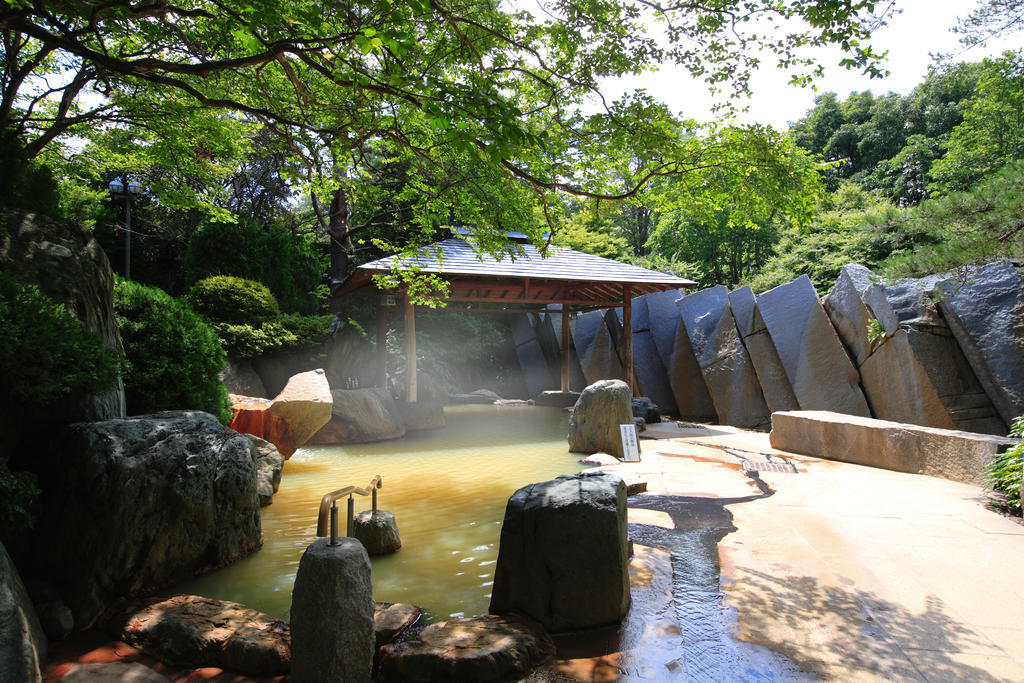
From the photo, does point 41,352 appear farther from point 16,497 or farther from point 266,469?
point 266,469

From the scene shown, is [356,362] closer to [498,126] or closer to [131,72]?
[131,72]

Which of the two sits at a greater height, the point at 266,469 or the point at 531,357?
the point at 531,357

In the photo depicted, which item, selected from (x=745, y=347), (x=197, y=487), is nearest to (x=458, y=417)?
(x=745, y=347)

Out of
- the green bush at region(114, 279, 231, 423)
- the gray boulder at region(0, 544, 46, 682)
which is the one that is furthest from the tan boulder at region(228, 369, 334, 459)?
the gray boulder at region(0, 544, 46, 682)

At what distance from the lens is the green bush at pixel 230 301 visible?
10852 mm

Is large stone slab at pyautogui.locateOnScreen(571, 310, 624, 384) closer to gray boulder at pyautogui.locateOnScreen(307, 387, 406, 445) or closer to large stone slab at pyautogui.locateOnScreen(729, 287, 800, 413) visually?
large stone slab at pyautogui.locateOnScreen(729, 287, 800, 413)

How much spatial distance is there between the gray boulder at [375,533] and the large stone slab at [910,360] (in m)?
7.43

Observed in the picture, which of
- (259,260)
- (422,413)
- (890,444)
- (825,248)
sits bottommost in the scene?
(890,444)

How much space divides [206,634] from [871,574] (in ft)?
12.4

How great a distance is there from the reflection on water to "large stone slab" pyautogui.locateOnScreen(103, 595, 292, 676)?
0.39m

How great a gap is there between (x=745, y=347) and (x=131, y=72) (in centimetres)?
1123

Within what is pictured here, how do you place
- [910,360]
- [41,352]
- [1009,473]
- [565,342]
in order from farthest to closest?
1. [565,342]
2. [910,360]
3. [1009,473]
4. [41,352]

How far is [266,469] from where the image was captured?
5906 mm

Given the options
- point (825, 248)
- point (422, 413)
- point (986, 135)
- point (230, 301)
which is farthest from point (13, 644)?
point (986, 135)
